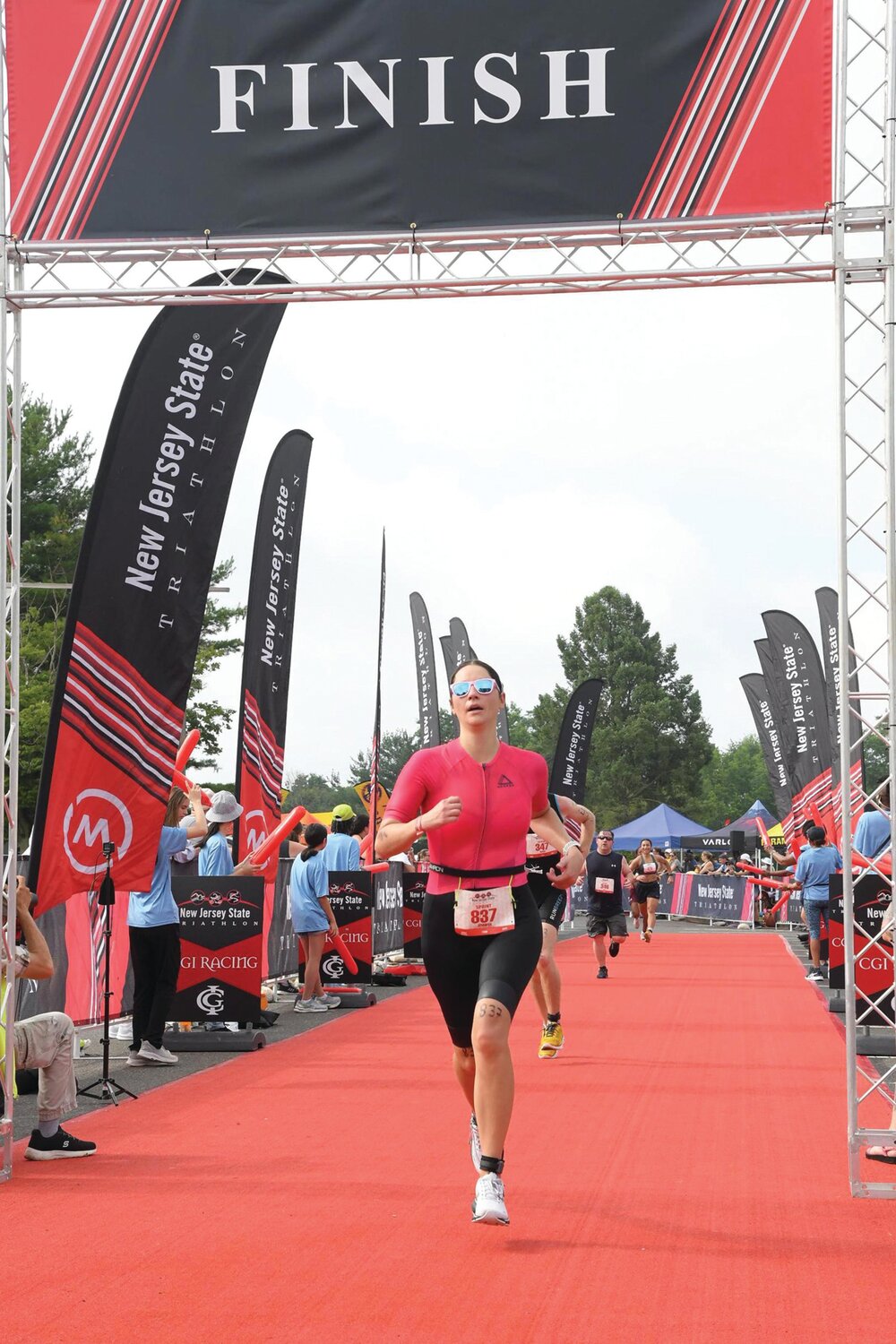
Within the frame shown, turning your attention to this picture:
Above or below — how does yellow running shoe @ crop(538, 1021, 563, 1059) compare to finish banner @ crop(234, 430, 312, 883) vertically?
below

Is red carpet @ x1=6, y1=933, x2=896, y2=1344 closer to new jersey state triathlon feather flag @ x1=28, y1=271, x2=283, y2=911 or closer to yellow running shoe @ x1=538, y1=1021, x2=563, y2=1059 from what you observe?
yellow running shoe @ x1=538, y1=1021, x2=563, y2=1059

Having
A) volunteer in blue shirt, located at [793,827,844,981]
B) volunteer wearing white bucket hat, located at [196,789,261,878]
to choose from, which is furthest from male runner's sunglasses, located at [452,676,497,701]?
volunteer in blue shirt, located at [793,827,844,981]

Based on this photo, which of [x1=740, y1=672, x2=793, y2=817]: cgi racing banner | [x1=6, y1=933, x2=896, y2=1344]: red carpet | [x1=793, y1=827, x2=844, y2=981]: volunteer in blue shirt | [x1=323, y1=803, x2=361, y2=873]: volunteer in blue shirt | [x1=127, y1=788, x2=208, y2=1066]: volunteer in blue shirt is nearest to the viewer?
[x1=6, y1=933, x2=896, y2=1344]: red carpet

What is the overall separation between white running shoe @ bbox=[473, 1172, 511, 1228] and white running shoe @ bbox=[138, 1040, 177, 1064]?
19.2ft

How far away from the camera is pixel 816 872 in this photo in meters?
17.2

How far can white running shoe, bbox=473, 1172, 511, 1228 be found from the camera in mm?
5555

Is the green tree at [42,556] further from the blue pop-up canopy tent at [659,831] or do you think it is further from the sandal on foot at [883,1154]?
the sandal on foot at [883,1154]

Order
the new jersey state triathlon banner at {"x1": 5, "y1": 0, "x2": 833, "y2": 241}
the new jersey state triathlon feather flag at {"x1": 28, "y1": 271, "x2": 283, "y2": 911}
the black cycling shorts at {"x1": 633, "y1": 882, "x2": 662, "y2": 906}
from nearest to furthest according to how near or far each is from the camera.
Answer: the new jersey state triathlon banner at {"x1": 5, "y1": 0, "x2": 833, "y2": 241} < the new jersey state triathlon feather flag at {"x1": 28, "y1": 271, "x2": 283, "y2": 911} < the black cycling shorts at {"x1": 633, "y1": 882, "x2": 662, "y2": 906}

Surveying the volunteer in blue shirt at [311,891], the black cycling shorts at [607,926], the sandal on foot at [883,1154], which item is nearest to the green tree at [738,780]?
the black cycling shorts at [607,926]

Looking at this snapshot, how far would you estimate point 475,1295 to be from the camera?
190 inches

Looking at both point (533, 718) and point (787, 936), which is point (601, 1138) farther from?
point (533, 718)

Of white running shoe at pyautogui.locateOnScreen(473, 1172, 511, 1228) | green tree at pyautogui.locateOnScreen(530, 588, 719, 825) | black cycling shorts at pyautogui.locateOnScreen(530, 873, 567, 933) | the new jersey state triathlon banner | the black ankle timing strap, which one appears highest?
green tree at pyautogui.locateOnScreen(530, 588, 719, 825)

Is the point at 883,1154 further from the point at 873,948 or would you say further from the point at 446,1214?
the point at 873,948

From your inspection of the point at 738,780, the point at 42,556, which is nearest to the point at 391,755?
the point at 738,780
